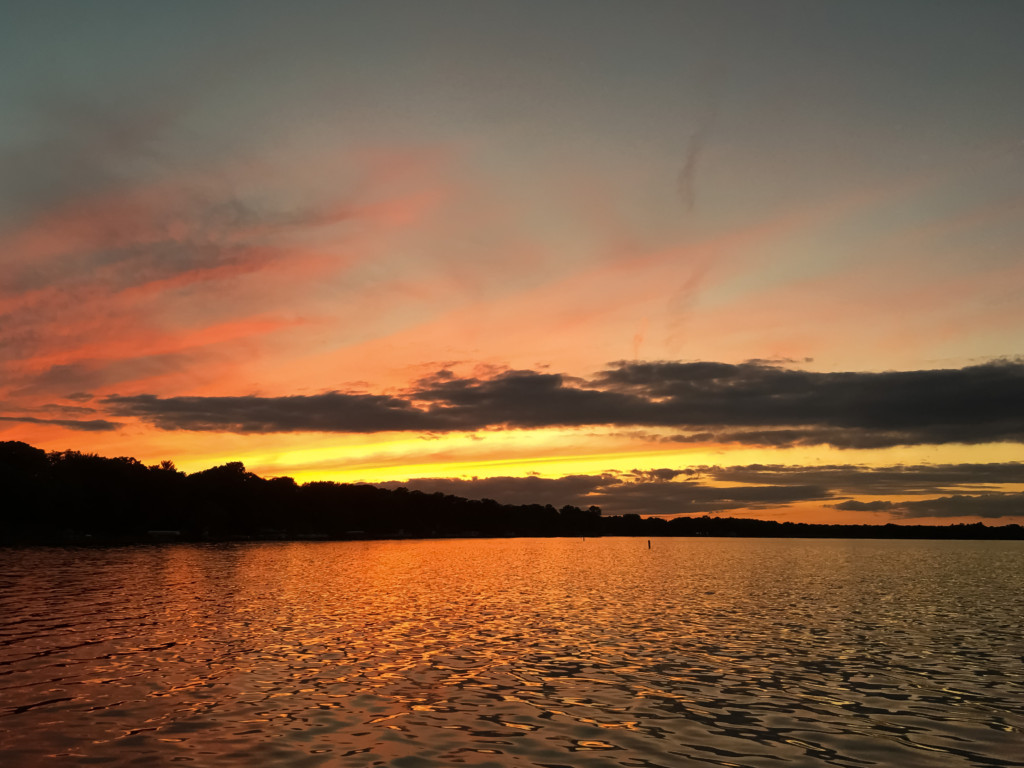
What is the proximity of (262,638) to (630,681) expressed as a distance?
20902 millimetres

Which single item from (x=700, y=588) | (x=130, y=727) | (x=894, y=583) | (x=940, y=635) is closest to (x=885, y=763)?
(x=130, y=727)

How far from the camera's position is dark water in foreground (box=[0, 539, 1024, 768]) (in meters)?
21.0

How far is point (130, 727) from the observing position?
2270 centimetres

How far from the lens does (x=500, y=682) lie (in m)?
30.0

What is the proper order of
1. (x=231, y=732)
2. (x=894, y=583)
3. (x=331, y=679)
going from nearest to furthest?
(x=231, y=732), (x=331, y=679), (x=894, y=583)

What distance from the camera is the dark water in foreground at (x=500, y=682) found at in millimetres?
21031

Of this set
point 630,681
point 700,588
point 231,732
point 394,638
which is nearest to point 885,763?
point 630,681

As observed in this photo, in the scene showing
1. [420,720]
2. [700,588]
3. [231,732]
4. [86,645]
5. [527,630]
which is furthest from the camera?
[700,588]

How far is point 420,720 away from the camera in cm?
2395

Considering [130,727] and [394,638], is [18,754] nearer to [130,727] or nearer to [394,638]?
[130,727]

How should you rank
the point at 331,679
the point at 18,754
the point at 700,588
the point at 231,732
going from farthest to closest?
1. the point at 700,588
2. the point at 331,679
3. the point at 231,732
4. the point at 18,754

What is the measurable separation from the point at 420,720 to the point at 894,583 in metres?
85.9

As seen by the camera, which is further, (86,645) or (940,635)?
(940,635)

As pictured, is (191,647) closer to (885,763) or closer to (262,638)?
(262,638)
